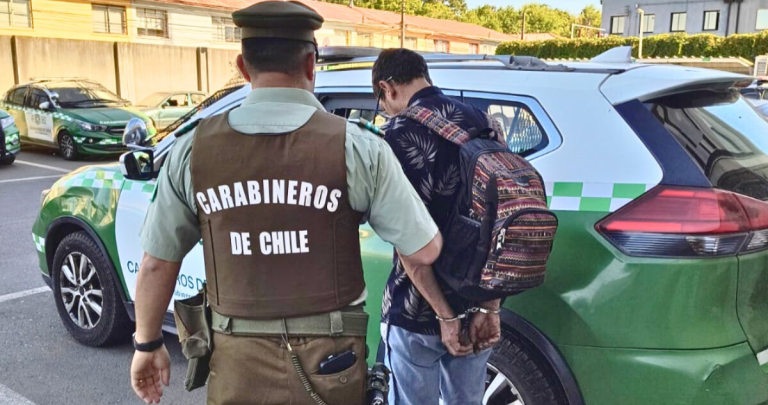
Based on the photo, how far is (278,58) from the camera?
1.83 metres

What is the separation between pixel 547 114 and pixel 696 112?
0.54 m

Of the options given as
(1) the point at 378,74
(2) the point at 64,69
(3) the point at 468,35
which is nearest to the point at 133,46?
(2) the point at 64,69

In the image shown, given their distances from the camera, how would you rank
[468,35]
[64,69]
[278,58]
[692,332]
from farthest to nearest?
[468,35]
[64,69]
[692,332]
[278,58]

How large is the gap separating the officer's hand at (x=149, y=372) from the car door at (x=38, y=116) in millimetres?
13647

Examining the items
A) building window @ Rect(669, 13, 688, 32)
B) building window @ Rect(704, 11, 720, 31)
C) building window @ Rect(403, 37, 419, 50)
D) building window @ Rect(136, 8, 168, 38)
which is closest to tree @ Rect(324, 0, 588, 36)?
building window @ Rect(403, 37, 419, 50)

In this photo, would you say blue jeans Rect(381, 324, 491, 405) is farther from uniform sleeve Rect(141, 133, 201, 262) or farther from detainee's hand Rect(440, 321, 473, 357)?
uniform sleeve Rect(141, 133, 201, 262)

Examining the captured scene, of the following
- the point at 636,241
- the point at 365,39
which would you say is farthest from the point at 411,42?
the point at 636,241

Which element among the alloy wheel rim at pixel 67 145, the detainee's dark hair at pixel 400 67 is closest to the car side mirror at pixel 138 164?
the detainee's dark hair at pixel 400 67

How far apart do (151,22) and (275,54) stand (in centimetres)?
3188

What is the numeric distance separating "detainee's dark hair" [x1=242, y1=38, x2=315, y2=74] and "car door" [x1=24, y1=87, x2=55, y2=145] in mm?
13821

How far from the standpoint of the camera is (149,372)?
1966 mm

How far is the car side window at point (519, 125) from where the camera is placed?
2.63m

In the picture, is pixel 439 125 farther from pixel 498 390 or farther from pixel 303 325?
pixel 498 390

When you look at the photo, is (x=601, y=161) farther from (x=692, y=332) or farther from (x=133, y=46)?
(x=133, y=46)
